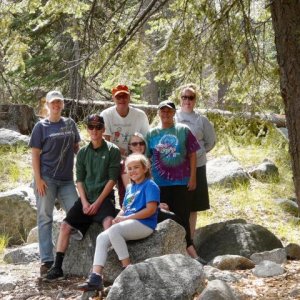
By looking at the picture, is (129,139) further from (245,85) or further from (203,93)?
(245,85)

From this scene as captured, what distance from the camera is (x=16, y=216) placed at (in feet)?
30.1

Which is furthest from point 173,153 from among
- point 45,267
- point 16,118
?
point 16,118

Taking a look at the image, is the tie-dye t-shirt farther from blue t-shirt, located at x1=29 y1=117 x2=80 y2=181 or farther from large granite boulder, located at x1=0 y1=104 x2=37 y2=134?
large granite boulder, located at x1=0 y1=104 x2=37 y2=134

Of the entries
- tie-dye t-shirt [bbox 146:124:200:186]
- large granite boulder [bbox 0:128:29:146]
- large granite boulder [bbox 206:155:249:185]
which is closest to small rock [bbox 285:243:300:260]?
tie-dye t-shirt [bbox 146:124:200:186]

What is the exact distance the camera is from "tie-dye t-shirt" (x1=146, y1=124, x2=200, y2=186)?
599 cm

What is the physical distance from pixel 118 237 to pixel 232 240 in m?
2.27

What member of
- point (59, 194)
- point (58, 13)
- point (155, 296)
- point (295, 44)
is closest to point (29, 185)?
point (59, 194)

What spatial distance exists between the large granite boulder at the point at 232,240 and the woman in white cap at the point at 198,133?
0.55 m

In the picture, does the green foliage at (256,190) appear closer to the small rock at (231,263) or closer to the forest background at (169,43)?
the forest background at (169,43)

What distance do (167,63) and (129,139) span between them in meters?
1.15

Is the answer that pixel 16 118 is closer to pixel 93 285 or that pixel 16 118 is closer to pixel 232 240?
pixel 232 240

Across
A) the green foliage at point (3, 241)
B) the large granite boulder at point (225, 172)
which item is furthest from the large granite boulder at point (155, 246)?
the large granite boulder at point (225, 172)

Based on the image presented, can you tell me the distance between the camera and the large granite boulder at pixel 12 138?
12.4m

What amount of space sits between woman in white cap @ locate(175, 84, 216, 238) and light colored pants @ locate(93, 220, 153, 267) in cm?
146
